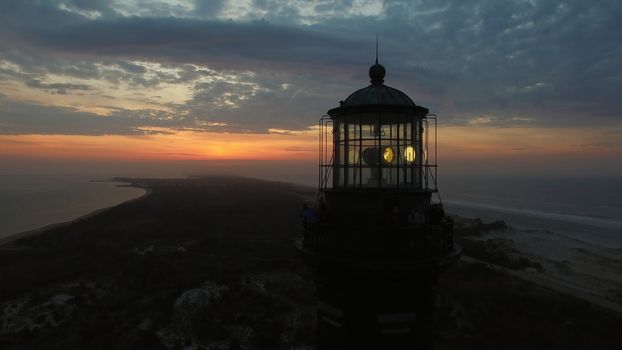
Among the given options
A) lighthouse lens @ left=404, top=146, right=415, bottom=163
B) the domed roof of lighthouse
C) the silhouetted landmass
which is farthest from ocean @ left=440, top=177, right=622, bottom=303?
the domed roof of lighthouse

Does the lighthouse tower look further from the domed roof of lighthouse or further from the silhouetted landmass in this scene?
the silhouetted landmass

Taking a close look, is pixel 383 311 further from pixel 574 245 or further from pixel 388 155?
pixel 574 245

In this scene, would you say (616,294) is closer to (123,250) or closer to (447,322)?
(447,322)

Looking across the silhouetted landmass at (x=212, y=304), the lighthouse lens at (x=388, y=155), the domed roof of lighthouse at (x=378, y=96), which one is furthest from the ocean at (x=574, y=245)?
the domed roof of lighthouse at (x=378, y=96)

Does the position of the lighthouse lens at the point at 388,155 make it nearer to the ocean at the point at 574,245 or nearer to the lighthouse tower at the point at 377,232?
the lighthouse tower at the point at 377,232

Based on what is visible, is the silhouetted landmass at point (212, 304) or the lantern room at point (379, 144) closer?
the lantern room at point (379, 144)

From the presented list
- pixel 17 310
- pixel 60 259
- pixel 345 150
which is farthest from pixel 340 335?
pixel 60 259
